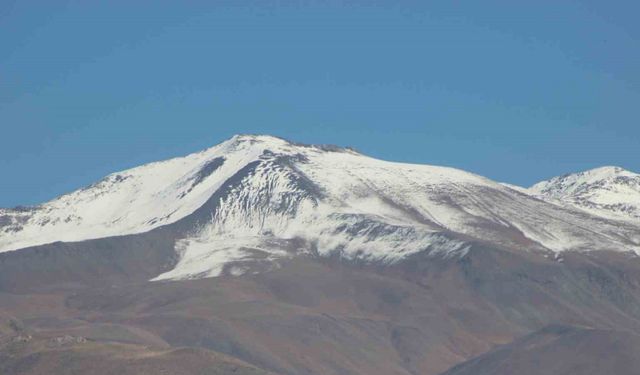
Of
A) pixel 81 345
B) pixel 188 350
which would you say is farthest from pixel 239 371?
pixel 81 345

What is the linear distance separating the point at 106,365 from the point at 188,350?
9.61m

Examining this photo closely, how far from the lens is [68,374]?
186250 mm

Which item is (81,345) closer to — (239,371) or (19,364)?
(19,364)

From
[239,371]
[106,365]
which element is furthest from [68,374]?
[239,371]

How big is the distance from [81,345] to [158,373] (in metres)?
16.0

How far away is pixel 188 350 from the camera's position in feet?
629

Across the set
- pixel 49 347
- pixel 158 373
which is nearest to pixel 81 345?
pixel 49 347

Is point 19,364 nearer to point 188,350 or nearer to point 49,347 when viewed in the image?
point 49,347

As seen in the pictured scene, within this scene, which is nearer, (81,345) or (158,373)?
(158,373)

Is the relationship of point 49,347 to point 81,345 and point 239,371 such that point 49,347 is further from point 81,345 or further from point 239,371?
point 239,371

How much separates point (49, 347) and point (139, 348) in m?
10.2

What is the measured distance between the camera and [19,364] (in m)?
190

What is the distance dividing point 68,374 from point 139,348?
1198 centimetres

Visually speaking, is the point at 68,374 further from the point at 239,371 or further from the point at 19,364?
the point at 239,371
